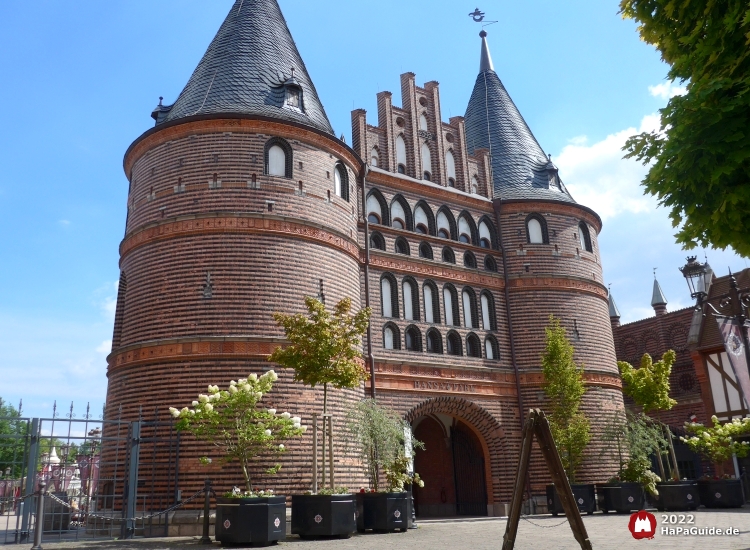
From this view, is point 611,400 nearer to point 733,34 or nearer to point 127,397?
point 127,397

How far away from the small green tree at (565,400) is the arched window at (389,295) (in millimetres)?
5289

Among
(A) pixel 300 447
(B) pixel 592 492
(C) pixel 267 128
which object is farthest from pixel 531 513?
(C) pixel 267 128

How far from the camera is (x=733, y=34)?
7668 millimetres

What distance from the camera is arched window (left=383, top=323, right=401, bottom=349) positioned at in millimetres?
22375

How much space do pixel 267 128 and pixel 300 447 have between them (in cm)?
915

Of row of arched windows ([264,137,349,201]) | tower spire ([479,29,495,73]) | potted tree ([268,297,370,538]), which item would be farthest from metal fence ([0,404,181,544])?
tower spire ([479,29,495,73])

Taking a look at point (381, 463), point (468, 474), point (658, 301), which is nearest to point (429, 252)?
point (468, 474)

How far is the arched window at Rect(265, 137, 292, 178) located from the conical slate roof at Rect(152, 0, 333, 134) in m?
0.77

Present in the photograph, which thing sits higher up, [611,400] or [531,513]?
[611,400]

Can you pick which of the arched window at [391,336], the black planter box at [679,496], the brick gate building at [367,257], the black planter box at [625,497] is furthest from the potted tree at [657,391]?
the arched window at [391,336]

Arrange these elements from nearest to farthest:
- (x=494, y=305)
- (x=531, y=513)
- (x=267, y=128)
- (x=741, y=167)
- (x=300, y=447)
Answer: (x=741, y=167)
(x=300, y=447)
(x=267, y=128)
(x=531, y=513)
(x=494, y=305)

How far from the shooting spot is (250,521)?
12703 mm

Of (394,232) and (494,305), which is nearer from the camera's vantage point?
(394,232)

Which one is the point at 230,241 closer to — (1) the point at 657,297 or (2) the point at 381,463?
(2) the point at 381,463
